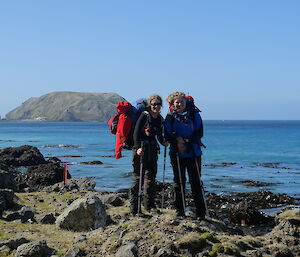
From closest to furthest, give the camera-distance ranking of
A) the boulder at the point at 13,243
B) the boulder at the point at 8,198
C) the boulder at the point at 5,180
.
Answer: the boulder at the point at 13,243 → the boulder at the point at 8,198 → the boulder at the point at 5,180

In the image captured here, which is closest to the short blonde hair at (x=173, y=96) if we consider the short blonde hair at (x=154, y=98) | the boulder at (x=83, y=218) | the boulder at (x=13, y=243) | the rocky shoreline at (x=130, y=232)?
the short blonde hair at (x=154, y=98)

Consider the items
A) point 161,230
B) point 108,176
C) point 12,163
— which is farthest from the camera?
point 12,163

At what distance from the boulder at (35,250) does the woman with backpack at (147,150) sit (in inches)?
110

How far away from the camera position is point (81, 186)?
22828 millimetres

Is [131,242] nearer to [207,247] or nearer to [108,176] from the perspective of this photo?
[207,247]

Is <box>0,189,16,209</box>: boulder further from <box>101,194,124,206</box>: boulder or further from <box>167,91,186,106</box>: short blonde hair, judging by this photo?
<box>167,91,186,106</box>: short blonde hair

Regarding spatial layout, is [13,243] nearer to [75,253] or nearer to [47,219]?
[75,253]

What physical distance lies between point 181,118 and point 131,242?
9.96ft

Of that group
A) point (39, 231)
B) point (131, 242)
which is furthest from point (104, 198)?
point (131, 242)

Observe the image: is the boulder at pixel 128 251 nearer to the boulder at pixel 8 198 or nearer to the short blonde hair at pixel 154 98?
the short blonde hair at pixel 154 98

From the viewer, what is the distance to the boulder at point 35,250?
813 centimetres

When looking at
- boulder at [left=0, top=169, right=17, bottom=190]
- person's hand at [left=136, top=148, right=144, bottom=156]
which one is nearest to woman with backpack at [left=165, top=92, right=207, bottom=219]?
person's hand at [left=136, top=148, right=144, bottom=156]

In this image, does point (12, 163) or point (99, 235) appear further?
point (12, 163)

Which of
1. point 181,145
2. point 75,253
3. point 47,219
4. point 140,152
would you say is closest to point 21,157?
point 47,219
